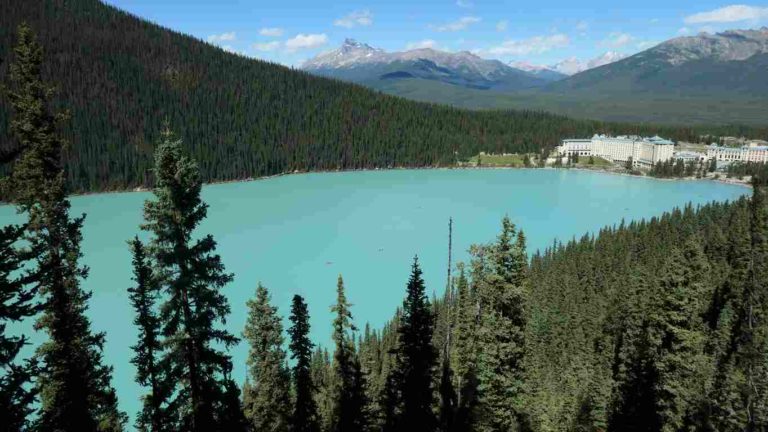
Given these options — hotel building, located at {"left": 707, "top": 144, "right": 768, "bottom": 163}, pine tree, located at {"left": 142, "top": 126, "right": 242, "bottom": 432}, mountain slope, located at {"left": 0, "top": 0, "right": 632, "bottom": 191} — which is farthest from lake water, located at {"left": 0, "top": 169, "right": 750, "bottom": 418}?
hotel building, located at {"left": 707, "top": 144, "right": 768, "bottom": 163}

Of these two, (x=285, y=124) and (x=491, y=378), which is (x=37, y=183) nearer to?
(x=491, y=378)

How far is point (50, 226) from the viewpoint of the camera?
10.6 metres

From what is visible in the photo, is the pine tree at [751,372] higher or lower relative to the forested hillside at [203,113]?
lower

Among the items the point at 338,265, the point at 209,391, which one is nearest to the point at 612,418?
the point at 209,391

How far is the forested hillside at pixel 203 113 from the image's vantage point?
131 meters

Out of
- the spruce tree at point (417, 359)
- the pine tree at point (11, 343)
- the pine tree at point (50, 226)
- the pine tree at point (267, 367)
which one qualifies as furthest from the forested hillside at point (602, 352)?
the pine tree at point (11, 343)

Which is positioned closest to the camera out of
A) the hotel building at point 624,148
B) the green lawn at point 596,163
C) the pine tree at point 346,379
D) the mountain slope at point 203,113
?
the pine tree at point 346,379

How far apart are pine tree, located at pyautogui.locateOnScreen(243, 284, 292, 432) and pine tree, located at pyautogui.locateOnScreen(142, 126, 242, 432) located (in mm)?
5987

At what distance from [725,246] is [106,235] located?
252ft

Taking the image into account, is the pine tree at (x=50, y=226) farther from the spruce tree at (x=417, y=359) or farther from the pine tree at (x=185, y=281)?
the spruce tree at (x=417, y=359)

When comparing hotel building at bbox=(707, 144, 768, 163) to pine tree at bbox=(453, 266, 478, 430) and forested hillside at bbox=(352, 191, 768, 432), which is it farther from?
pine tree at bbox=(453, 266, 478, 430)

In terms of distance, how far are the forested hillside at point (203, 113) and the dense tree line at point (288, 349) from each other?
11137 centimetres

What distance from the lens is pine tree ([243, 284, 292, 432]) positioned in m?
16.7

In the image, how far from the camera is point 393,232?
268ft
